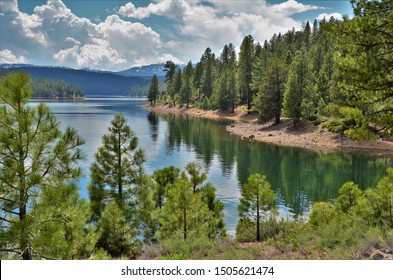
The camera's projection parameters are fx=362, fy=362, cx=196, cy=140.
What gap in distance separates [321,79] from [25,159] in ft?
186

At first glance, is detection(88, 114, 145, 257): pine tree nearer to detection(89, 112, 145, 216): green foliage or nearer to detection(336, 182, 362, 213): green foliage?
detection(89, 112, 145, 216): green foliage

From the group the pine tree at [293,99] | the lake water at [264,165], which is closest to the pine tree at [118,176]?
the lake water at [264,165]

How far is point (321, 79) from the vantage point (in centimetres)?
5888

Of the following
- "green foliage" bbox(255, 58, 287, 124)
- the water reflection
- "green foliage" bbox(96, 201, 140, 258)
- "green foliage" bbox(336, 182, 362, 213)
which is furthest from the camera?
"green foliage" bbox(255, 58, 287, 124)

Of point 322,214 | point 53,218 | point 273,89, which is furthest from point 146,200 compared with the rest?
point 273,89

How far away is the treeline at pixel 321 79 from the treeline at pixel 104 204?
2.97m

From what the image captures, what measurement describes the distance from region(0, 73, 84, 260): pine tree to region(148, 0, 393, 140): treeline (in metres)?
8.98

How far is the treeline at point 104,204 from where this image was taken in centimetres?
831

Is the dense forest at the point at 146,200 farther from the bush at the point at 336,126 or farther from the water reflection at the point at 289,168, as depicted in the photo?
the bush at the point at 336,126

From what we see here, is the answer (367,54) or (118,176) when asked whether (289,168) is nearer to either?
(118,176)

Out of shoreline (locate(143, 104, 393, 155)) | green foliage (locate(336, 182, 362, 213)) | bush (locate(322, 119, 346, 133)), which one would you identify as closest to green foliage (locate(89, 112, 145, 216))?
green foliage (locate(336, 182, 362, 213))

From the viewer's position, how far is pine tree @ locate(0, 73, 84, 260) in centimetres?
818

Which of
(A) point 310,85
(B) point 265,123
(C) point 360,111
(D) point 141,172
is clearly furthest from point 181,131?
(C) point 360,111
